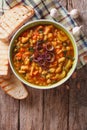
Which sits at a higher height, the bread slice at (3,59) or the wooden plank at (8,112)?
the bread slice at (3,59)

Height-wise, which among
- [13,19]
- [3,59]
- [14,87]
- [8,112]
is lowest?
[8,112]

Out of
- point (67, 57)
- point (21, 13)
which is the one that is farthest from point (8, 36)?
point (67, 57)

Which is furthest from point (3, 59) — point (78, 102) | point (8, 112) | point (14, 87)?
point (78, 102)

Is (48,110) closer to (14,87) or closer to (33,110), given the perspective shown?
(33,110)

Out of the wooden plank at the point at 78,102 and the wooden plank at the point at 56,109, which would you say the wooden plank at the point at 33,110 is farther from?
the wooden plank at the point at 78,102

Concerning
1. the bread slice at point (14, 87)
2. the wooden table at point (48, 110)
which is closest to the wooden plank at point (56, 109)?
the wooden table at point (48, 110)

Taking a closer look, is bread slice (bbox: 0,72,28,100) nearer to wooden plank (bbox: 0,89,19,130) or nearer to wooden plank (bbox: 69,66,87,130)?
wooden plank (bbox: 0,89,19,130)

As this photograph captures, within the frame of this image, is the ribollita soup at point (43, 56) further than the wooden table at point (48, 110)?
No
